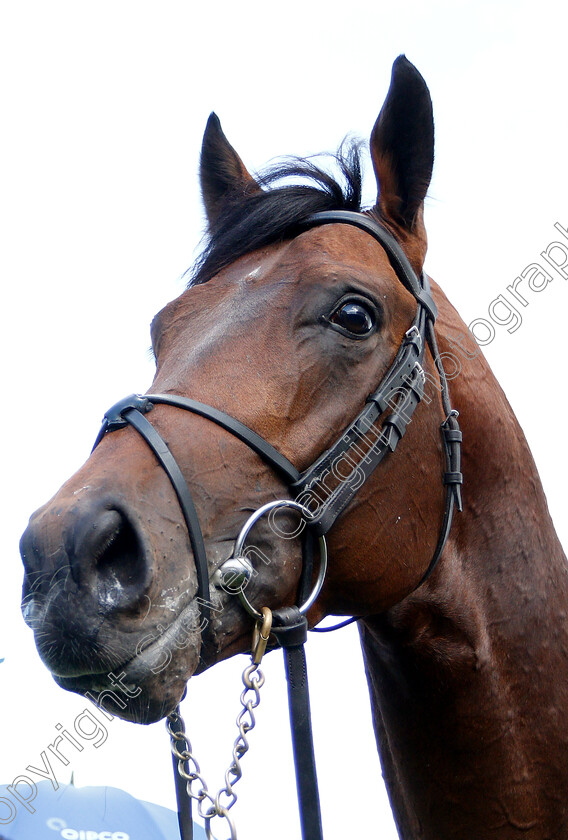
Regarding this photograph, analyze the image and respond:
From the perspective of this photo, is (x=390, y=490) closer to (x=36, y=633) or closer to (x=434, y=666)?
(x=434, y=666)

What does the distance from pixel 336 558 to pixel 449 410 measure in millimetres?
827

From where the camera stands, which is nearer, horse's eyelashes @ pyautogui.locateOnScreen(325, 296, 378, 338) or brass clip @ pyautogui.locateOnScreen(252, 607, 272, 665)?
brass clip @ pyautogui.locateOnScreen(252, 607, 272, 665)

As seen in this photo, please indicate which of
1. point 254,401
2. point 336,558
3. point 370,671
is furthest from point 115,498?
point 370,671

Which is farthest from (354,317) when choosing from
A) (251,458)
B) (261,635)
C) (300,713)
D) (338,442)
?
(300,713)

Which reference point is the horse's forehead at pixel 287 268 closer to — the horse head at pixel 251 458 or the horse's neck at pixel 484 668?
the horse head at pixel 251 458

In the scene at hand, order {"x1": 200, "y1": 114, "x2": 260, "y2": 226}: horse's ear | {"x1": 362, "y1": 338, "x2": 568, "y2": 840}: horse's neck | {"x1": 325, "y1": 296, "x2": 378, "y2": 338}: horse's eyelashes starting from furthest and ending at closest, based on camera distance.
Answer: {"x1": 200, "y1": 114, "x2": 260, "y2": 226}: horse's ear → {"x1": 362, "y1": 338, "x2": 568, "y2": 840}: horse's neck → {"x1": 325, "y1": 296, "x2": 378, "y2": 338}: horse's eyelashes

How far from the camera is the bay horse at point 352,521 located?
2127 mm

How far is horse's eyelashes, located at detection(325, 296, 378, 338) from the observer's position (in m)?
2.80

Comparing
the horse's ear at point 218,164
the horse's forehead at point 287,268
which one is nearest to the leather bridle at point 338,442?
the horse's forehead at point 287,268

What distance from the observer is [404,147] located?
332 cm

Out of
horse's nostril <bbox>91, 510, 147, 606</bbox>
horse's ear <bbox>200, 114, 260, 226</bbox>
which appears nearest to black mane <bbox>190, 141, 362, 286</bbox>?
horse's ear <bbox>200, 114, 260, 226</bbox>

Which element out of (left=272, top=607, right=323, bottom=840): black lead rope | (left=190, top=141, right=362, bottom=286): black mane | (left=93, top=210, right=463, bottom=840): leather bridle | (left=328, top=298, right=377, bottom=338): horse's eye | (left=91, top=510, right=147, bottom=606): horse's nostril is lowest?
(left=272, top=607, right=323, bottom=840): black lead rope

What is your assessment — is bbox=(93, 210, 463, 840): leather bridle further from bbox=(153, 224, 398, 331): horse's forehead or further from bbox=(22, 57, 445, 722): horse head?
bbox=(153, 224, 398, 331): horse's forehead

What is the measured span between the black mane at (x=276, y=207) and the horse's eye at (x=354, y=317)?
1.82 feet
